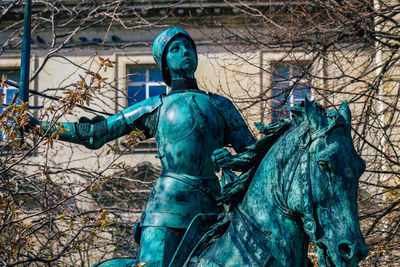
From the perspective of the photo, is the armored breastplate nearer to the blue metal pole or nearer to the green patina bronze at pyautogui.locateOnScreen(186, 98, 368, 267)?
the green patina bronze at pyautogui.locateOnScreen(186, 98, 368, 267)

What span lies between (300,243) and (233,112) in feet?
4.18

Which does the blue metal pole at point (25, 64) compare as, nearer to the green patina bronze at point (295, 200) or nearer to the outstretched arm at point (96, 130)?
the outstretched arm at point (96, 130)

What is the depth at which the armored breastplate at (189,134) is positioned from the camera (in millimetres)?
4703

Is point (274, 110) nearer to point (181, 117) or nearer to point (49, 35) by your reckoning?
point (181, 117)

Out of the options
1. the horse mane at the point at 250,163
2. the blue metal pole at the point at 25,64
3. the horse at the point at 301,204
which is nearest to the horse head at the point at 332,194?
the horse at the point at 301,204

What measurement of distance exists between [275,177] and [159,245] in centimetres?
95

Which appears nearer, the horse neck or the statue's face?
the horse neck

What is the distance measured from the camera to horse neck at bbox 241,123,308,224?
379cm

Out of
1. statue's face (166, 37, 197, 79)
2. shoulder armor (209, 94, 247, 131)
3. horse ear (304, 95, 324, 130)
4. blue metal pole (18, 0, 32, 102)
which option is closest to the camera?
horse ear (304, 95, 324, 130)

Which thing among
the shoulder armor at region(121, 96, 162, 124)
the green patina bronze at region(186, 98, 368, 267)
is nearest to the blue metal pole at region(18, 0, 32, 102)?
the shoulder armor at region(121, 96, 162, 124)

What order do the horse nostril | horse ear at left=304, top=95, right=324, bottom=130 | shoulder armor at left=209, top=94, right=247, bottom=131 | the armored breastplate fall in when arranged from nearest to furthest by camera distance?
the horse nostril
horse ear at left=304, top=95, right=324, bottom=130
the armored breastplate
shoulder armor at left=209, top=94, right=247, bottom=131

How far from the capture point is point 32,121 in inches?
213

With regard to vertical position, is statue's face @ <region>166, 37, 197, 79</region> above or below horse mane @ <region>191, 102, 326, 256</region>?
above

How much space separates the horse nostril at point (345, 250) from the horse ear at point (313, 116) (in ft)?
1.78
